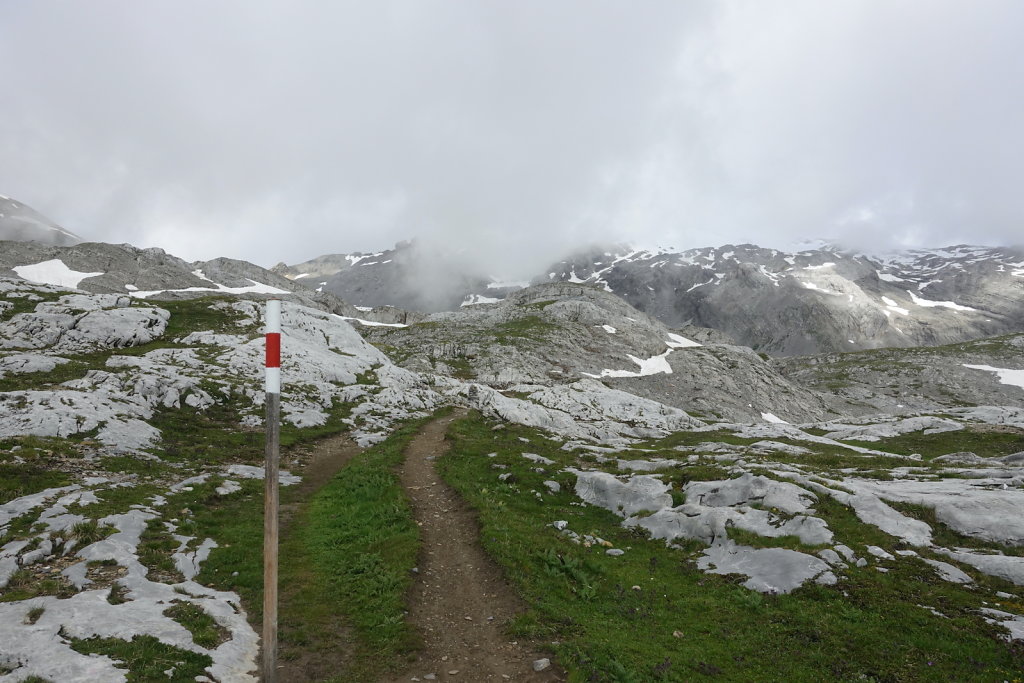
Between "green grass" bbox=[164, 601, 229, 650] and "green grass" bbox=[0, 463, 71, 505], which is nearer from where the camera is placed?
"green grass" bbox=[164, 601, 229, 650]

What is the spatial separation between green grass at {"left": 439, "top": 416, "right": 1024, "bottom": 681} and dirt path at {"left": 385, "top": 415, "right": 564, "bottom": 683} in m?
0.63

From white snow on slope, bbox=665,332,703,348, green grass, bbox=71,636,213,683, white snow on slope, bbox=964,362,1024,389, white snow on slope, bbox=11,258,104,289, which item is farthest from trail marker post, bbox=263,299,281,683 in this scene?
white snow on slope, bbox=964,362,1024,389

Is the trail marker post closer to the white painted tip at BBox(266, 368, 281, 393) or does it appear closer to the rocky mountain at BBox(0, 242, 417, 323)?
the white painted tip at BBox(266, 368, 281, 393)

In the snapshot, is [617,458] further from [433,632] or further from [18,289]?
[18,289]

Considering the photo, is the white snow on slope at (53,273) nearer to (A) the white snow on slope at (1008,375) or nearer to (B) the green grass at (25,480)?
(B) the green grass at (25,480)

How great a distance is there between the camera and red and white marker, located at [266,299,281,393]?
885 cm

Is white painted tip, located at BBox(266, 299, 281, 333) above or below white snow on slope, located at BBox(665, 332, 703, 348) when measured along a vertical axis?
below

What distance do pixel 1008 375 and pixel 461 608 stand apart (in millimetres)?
267874

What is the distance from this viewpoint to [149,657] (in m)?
10.4

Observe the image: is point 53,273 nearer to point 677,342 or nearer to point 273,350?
point 273,350

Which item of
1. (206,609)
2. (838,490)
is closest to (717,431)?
(838,490)

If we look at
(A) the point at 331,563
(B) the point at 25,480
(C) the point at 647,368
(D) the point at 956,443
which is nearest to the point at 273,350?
(A) the point at 331,563

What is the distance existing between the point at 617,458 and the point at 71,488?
3491cm

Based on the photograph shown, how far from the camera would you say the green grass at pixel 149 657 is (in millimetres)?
9844
